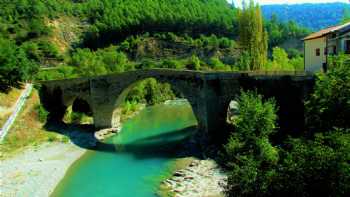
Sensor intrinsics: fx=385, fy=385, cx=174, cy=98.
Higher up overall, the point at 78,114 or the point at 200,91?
the point at 200,91

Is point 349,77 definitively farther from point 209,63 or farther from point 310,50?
point 209,63

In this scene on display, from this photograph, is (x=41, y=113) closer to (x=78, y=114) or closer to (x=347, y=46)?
(x=78, y=114)

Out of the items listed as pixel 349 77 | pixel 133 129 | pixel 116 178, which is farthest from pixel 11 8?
pixel 349 77

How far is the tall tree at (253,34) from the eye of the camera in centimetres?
4478

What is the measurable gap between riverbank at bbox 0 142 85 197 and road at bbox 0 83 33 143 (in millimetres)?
2231

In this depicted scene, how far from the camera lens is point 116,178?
24.6 meters

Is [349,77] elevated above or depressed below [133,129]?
above

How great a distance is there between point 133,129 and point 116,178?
556 inches

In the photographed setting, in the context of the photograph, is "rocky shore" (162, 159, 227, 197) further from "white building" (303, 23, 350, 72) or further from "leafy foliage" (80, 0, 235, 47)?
"leafy foliage" (80, 0, 235, 47)

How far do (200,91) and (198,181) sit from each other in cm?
972

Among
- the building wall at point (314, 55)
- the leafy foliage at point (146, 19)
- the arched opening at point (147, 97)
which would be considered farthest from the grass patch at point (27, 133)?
the leafy foliage at point (146, 19)

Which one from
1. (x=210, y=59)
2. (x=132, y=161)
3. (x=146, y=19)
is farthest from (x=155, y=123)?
(x=146, y=19)

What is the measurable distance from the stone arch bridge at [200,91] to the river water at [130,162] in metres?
3.15

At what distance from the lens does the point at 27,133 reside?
107 ft
